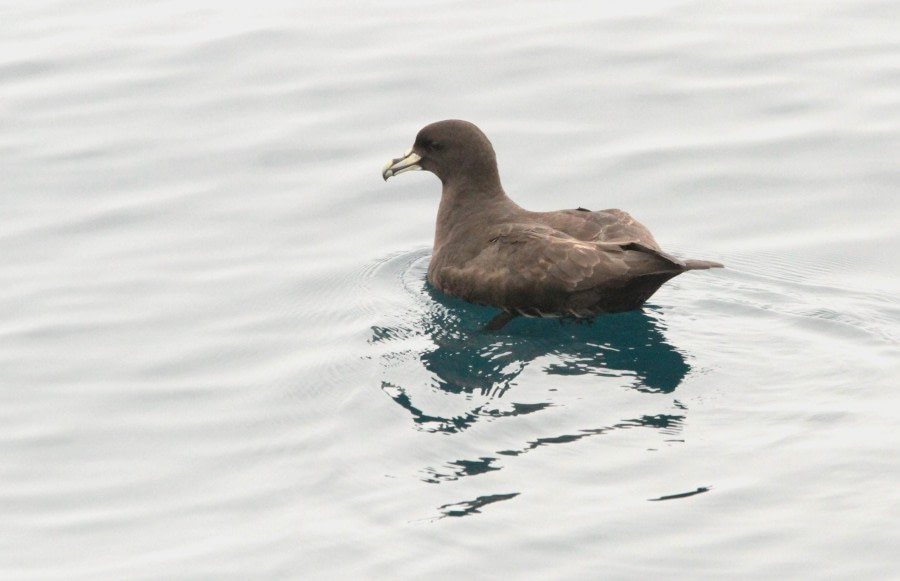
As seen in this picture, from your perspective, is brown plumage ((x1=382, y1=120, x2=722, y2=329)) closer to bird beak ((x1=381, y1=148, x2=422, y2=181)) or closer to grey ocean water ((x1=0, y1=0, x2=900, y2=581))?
bird beak ((x1=381, y1=148, x2=422, y2=181))

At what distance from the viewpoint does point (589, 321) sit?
10398 millimetres

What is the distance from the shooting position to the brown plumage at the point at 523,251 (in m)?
9.99

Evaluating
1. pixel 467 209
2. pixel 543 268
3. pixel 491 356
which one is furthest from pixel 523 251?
pixel 467 209

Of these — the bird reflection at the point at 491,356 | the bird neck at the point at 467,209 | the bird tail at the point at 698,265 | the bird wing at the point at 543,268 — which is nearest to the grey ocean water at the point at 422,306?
the bird reflection at the point at 491,356

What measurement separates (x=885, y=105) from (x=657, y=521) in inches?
289

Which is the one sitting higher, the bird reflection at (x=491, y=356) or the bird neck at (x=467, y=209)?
the bird neck at (x=467, y=209)

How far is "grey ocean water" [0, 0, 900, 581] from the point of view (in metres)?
7.90

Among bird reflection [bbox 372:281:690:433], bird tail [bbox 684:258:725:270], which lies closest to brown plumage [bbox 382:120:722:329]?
bird tail [bbox 684:258:725:270]

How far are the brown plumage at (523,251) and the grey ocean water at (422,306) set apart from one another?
227mm

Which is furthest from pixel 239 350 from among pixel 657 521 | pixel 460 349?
pixel 657 521

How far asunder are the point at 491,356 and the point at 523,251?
2.69ft

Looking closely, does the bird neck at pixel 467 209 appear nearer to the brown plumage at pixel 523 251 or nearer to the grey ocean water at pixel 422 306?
the brown plumage at pixel 523 251

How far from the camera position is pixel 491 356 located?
997 cm

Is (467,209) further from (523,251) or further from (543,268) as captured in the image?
(543,268)
